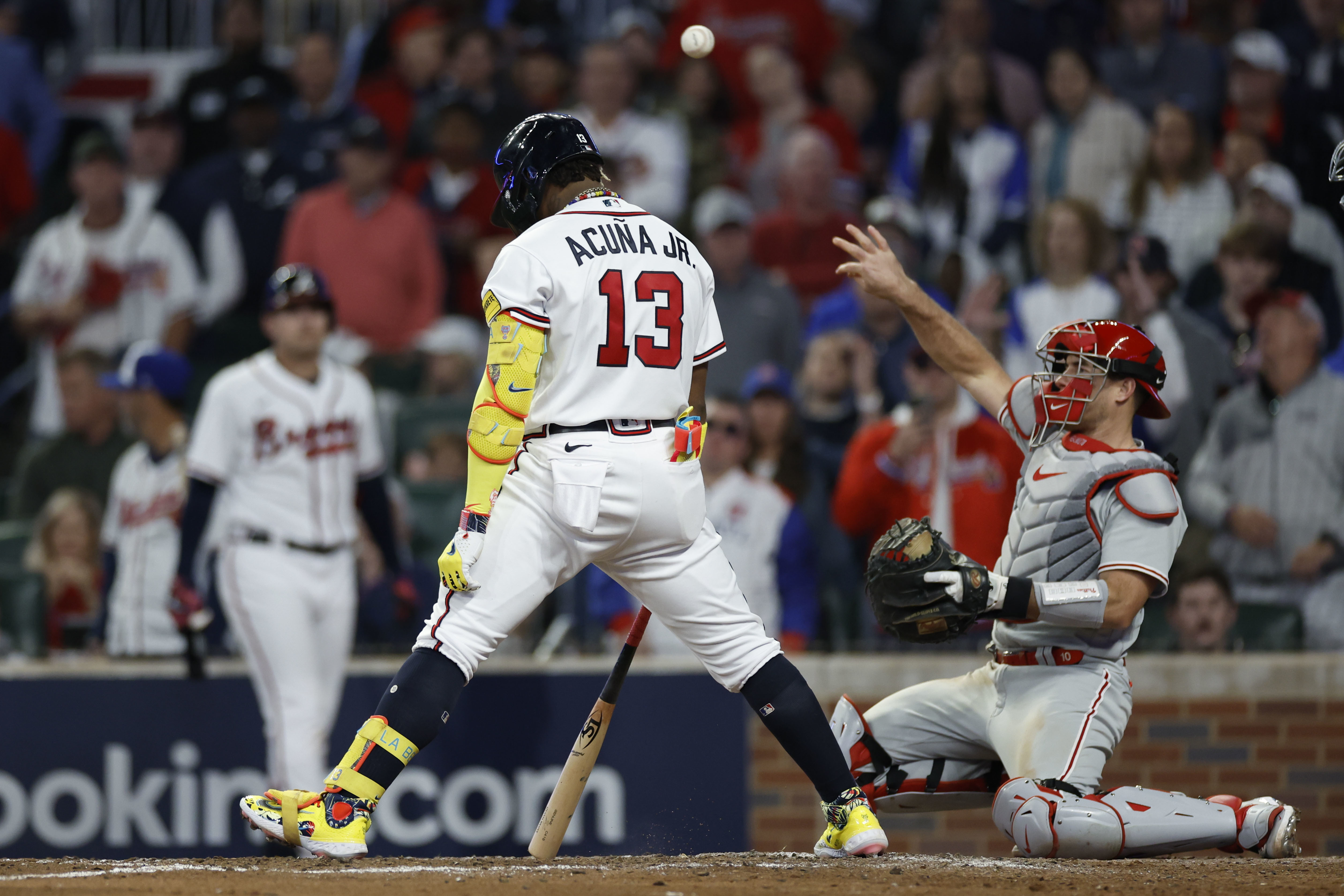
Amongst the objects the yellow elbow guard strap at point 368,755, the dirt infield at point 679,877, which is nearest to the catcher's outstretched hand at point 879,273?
the dirt infield at point 679,877

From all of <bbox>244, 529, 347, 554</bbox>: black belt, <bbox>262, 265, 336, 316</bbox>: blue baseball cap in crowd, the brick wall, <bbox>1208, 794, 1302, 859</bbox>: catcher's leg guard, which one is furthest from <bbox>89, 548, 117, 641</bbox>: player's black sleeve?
<bbox>1208, 794, 1302, 859</bbox>: catcher's leg guard

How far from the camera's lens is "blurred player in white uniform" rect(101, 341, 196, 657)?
22.6 ft

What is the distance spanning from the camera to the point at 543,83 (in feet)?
31.0

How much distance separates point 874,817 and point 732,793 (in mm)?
2651

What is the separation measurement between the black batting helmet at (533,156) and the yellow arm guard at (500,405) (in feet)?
1.36

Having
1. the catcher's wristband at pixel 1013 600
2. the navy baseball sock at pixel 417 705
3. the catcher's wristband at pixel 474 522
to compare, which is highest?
the catcher's wristband at pixel 474 522

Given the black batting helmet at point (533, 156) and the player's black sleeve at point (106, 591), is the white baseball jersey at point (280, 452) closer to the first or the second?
the player's black sleeve at point (106, 591)

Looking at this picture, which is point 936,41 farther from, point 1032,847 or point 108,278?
point 1032,847

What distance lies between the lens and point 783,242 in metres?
8.66

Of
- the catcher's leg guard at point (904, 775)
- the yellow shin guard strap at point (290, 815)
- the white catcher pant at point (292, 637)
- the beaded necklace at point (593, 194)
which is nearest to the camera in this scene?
the yellow shin guard strap at point (290, 815)

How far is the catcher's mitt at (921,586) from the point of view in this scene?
4.01 meters

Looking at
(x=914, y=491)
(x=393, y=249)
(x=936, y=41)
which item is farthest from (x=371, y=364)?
(x=936, y=41)

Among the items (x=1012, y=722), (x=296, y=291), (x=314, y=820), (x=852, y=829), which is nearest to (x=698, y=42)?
(x=296, y=291)

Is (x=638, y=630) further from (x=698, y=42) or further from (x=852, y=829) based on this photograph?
(x=698, y=42)
